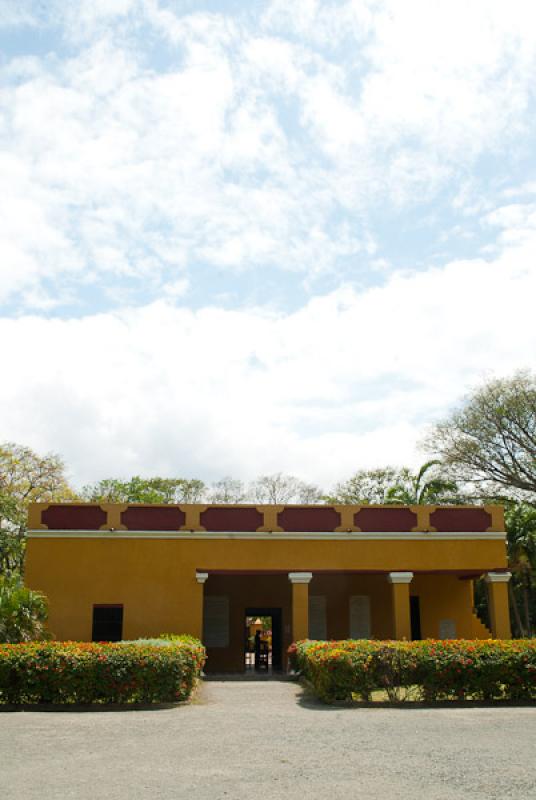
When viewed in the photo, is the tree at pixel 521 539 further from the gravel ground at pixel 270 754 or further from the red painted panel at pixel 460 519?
the gravel ground at pixel 270 754

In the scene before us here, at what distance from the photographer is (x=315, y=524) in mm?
19062

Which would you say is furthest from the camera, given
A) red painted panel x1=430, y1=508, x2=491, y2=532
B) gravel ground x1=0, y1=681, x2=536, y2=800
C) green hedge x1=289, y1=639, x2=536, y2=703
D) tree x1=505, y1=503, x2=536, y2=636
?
tree x1=505, y1=503, x2=536, y2=636

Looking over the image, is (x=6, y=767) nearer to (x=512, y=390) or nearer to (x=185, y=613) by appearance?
(x=185, y=613)

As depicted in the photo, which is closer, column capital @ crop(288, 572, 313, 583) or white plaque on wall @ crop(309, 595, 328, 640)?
column capital @ crop(288, 572, 313, 583)

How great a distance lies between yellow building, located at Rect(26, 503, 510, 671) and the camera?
18.4m

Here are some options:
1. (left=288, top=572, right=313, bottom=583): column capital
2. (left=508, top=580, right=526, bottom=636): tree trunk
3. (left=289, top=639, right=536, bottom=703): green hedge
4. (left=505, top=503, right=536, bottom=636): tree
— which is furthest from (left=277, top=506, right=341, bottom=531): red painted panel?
(left=508, top=580, right=526, bottom=636): tree trunk

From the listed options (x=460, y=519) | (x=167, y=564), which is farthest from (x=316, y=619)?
(x=167, y=564)

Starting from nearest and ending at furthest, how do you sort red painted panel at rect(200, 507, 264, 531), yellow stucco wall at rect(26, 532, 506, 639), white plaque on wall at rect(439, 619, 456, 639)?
yellow stucco wall at rect(26, 532, 506, 639), red painted panel at rect(200, 507, 264, 531), white plaque on wall at rect(439, 619, 456, 639)

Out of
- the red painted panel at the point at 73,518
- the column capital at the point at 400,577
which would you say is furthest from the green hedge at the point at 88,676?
the column capital at the point at 400,577

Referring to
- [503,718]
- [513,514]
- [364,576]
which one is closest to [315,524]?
[364,576]

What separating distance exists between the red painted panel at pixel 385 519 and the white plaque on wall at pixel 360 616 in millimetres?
3520

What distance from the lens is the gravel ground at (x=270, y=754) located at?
6.73 m

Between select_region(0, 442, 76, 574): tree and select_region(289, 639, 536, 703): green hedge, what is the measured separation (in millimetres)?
19917

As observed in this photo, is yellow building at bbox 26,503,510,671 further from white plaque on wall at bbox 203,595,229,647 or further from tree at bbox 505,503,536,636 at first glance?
tree at bbox 505,503,536,636
